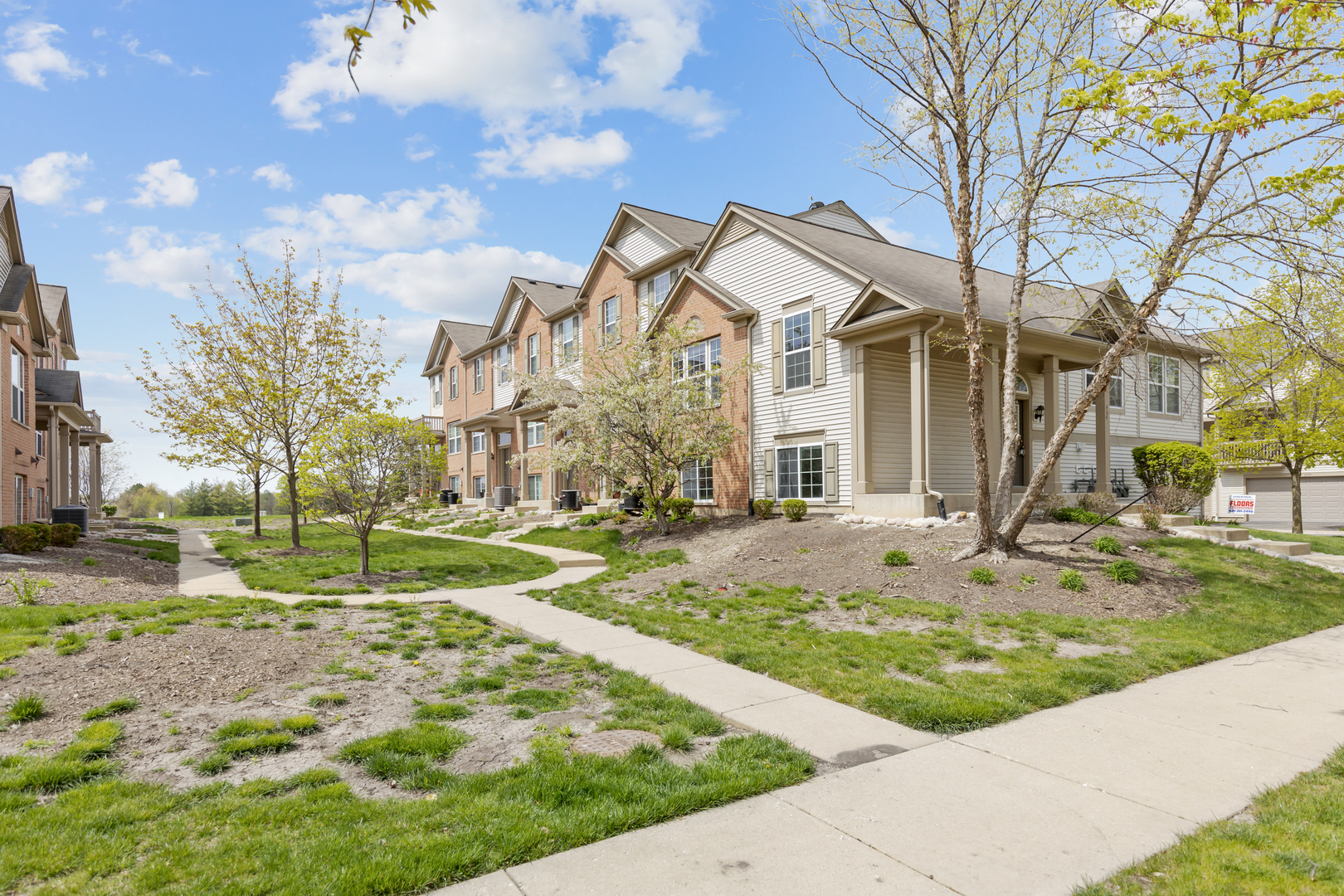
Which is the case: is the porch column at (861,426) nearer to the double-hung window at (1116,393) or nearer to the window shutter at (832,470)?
the window shutter at (832,470)

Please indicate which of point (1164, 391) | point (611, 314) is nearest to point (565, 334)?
point (611, 314)

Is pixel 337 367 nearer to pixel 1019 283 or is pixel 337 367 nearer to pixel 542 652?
pixel 542 652

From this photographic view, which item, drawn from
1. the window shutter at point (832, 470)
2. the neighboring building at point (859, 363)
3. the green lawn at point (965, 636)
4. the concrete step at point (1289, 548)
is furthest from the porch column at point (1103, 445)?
the window shutter at point (832, 470)

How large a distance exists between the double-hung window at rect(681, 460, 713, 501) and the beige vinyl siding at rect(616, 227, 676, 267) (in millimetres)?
7457

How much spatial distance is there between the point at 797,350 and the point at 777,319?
47.2 inches

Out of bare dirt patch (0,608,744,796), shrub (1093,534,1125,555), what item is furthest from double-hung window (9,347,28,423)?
shrub (1093,534,1125,555)

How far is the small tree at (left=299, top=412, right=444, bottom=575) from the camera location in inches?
522

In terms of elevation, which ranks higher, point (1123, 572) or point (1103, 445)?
point (1103, 445)

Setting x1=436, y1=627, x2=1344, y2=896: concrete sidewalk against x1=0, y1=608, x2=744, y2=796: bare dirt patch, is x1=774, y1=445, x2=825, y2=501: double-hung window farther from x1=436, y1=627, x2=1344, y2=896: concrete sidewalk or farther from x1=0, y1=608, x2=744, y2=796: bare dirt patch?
x1=436, y1=627, x2=1344, y2=896: concrete sidewalk

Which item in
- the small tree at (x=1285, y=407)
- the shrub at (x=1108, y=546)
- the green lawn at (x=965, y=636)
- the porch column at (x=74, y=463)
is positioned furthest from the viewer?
the porch column at (x=74, y=463)

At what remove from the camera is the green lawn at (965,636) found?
6.01 meters

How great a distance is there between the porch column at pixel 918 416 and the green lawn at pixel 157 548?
1608 cm

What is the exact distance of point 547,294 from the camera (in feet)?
111

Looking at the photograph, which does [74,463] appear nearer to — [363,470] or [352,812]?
[363,470]
